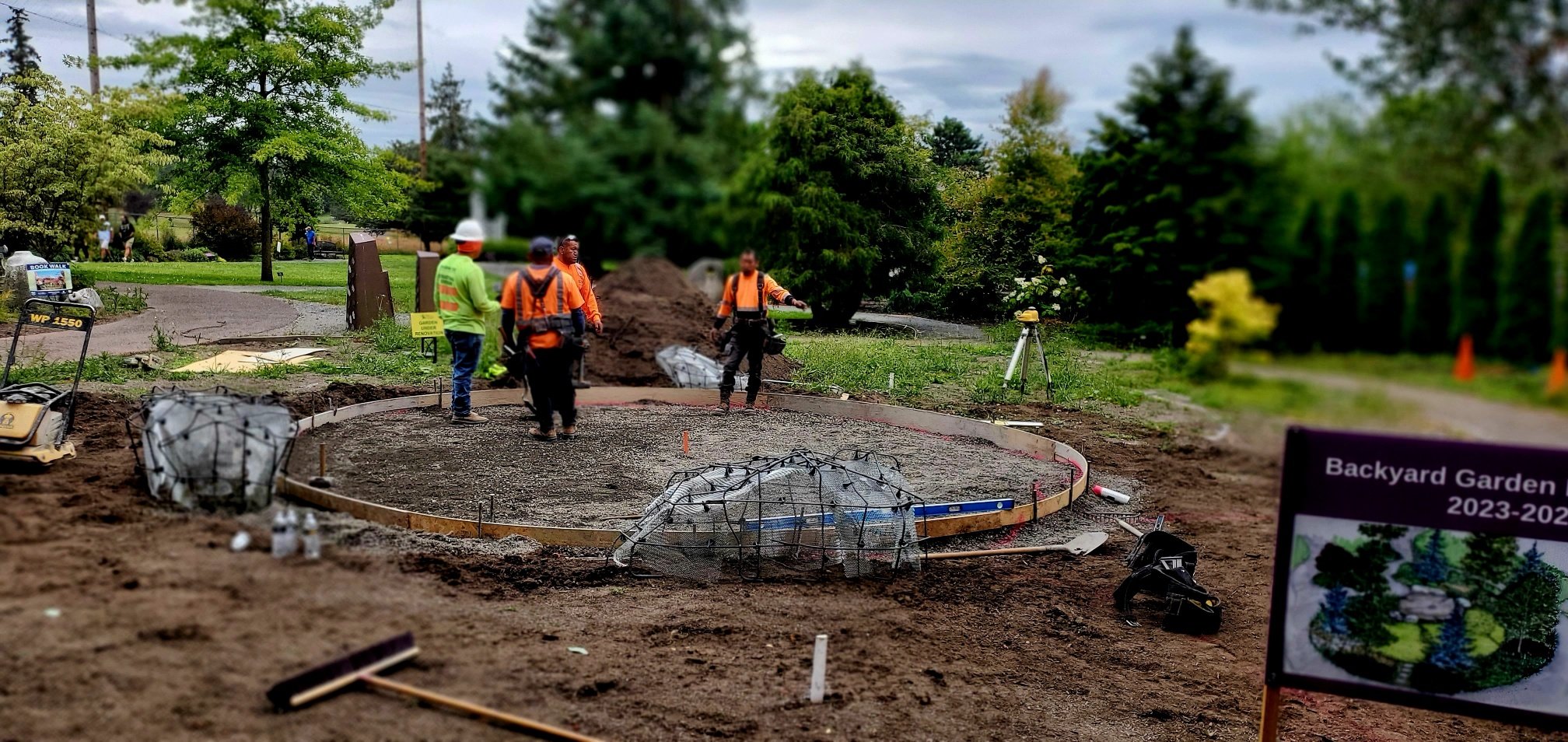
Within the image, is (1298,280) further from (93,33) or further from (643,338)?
(643,338)

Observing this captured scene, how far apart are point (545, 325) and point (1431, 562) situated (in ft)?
20.8

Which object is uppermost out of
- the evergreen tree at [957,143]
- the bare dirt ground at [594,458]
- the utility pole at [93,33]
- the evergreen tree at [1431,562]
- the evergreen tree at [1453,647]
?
the utility pole at [93,33]

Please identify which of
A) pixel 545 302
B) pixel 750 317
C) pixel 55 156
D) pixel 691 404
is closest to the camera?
pixel 545 302

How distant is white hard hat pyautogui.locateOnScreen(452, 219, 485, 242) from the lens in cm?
235

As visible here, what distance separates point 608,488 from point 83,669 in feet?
13.8

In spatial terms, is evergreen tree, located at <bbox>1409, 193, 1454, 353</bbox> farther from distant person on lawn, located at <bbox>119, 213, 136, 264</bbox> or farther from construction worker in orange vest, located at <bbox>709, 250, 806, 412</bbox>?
distant person on lawn, located at <bbox>119, 213, 136, 264</bbox>

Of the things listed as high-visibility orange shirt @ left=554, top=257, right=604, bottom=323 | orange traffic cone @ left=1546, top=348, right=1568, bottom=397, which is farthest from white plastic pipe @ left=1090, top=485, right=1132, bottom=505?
orange traffic cone @ left=1546, top=348, right=1568, bottom=397

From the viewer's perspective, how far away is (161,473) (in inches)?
205

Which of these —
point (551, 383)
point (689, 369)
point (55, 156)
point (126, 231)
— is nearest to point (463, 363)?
point (551, 383)

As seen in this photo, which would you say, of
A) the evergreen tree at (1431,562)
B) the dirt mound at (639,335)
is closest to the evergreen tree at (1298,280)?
the evergreen tree at (1431,562)

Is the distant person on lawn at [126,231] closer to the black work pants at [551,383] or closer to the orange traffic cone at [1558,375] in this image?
the black work pants at [551,383]

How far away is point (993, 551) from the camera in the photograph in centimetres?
625

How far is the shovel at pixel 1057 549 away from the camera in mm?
6133

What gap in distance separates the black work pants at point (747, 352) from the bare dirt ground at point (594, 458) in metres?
0.31
